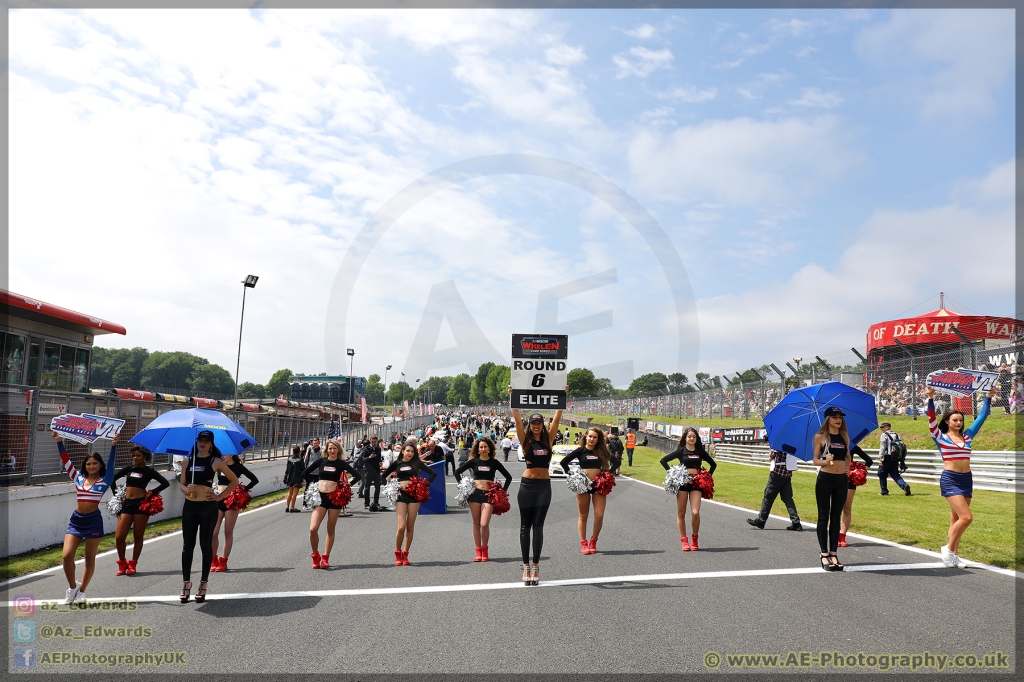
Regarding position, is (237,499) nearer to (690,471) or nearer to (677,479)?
(677,479)

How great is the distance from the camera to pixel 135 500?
28.1 feet

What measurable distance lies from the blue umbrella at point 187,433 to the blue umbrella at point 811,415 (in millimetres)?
7372

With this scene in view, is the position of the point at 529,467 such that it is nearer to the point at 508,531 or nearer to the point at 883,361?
the point at 508,531

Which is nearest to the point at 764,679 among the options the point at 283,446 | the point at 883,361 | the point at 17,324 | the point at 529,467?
the point at 529,467

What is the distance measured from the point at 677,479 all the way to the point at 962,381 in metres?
4.80

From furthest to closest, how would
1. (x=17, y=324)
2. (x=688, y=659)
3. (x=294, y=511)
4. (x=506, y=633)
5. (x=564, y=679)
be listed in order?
(x=294, y=511) < (x=17, y=324) < (x=506, y=633) < (x=688, y=659) < (x=564, y=679)

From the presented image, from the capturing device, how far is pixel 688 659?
501 centimetres

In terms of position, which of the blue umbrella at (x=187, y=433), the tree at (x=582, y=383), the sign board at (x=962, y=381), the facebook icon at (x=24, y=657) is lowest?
the tree at (x=582, y=383)

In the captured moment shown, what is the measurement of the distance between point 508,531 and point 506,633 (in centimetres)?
670

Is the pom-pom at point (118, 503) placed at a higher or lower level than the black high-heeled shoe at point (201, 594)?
higher

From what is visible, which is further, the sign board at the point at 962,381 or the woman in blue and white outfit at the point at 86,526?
the sign board at the point at 962,381

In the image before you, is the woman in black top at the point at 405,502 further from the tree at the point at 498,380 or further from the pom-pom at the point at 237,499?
the tree at the point at 498,380

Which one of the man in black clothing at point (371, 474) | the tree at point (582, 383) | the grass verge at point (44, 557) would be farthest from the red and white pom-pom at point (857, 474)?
the tree at point (582, 383)

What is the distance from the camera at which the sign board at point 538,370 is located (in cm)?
1043
